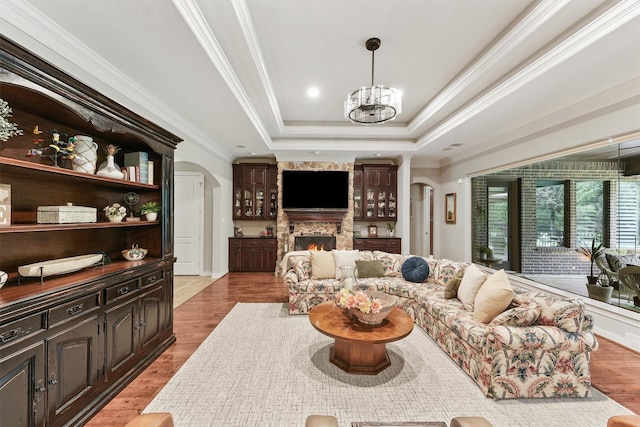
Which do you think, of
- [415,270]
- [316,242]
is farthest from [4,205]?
[316,242]

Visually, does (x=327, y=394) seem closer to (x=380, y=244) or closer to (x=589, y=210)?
(x=380, y=244)

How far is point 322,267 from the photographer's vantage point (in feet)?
13.5

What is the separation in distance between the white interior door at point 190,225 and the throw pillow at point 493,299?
5.79m

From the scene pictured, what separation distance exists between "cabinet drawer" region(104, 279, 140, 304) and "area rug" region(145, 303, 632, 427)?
87cm

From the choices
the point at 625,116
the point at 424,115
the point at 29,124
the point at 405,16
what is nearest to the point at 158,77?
the point at 29,124

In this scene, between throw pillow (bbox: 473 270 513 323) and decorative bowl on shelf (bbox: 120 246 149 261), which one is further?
decorative bowl on shelf (bbox: 120 246 149 261)

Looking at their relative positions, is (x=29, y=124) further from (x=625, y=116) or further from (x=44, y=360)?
(x=625, y=116)

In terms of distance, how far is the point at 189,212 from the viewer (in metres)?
6.30

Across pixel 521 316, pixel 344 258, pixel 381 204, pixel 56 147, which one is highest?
pixel 56 147

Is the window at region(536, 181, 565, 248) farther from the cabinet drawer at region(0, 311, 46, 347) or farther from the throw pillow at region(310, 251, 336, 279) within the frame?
the cabinet drawer at region(0, 311, 46, 347)

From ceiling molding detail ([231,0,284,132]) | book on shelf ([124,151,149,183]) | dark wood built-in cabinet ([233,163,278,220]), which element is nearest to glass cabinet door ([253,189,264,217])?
dark wood built-in cabinet ([233,163,278,220])

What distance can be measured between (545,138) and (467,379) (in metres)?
3.76

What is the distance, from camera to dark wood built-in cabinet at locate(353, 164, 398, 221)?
7.00 metres

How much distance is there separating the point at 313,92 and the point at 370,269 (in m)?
2.92
